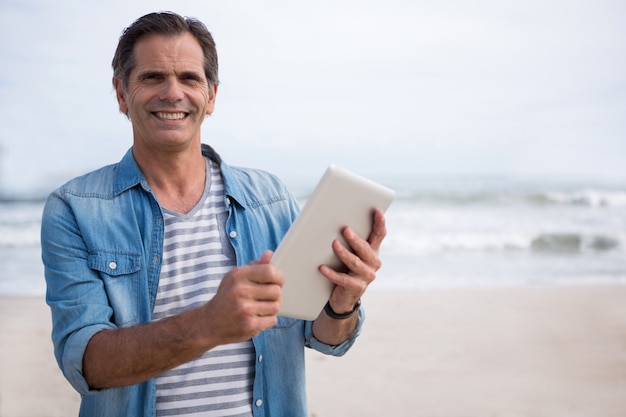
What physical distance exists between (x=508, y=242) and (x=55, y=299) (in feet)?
37.6

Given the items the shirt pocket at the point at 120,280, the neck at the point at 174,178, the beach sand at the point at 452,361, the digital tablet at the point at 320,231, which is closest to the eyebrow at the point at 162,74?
the neck at the point at 174,178

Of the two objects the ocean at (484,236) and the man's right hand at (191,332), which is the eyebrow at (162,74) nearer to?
the man's right hand at (191,332)

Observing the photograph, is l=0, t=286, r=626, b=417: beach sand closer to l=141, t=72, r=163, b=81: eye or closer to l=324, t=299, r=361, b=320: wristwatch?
l=324, t=299, r=361, b=320: wristwatch

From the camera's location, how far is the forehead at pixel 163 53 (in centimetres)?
185

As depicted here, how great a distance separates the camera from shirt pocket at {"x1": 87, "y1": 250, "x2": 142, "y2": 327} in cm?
176

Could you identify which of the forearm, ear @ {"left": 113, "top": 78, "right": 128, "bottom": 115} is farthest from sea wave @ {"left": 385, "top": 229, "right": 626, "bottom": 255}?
the forearm

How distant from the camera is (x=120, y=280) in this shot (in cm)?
178

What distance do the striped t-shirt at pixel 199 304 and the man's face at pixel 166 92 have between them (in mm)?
213

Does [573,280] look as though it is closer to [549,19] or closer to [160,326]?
[160,326]

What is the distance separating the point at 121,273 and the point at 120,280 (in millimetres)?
19

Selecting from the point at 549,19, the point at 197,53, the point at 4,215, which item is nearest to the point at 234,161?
the point at 4,215

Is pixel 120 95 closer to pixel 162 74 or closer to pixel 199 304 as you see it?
pixel 162 74

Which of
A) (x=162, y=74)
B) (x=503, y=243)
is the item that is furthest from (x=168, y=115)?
(x=503, y=243)

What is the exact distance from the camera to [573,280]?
9234mm
